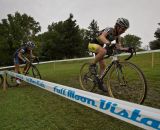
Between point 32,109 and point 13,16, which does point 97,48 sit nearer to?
point 32,109

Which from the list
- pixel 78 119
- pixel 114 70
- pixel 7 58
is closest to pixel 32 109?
pixel 78 119

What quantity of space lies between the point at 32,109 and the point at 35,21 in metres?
73.4

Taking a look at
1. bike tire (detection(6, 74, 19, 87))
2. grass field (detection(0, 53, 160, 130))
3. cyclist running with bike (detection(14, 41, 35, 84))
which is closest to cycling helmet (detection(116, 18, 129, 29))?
grass field (detection(0, 53, 160, 130))

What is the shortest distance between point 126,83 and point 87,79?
214 centimetres

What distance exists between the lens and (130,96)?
592cm

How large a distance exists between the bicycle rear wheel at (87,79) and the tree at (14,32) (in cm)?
6214

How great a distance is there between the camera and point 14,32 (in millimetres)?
71500

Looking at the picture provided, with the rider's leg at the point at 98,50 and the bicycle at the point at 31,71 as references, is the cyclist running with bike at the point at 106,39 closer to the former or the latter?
the rider's leg at the point at 98,50

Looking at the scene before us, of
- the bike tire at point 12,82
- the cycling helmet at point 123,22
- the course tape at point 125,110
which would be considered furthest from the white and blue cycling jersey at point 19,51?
the course tape at point 125,110

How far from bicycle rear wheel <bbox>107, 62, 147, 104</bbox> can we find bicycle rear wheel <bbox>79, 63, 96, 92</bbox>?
145 cm

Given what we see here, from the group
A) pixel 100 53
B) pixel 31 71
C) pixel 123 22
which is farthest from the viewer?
pixel 31 71

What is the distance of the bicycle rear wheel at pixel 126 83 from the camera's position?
5469 millimetres

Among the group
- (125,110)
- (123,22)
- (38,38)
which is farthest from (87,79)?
(38,38)

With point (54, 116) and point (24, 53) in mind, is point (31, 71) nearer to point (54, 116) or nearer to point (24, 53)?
point (24, 53)
